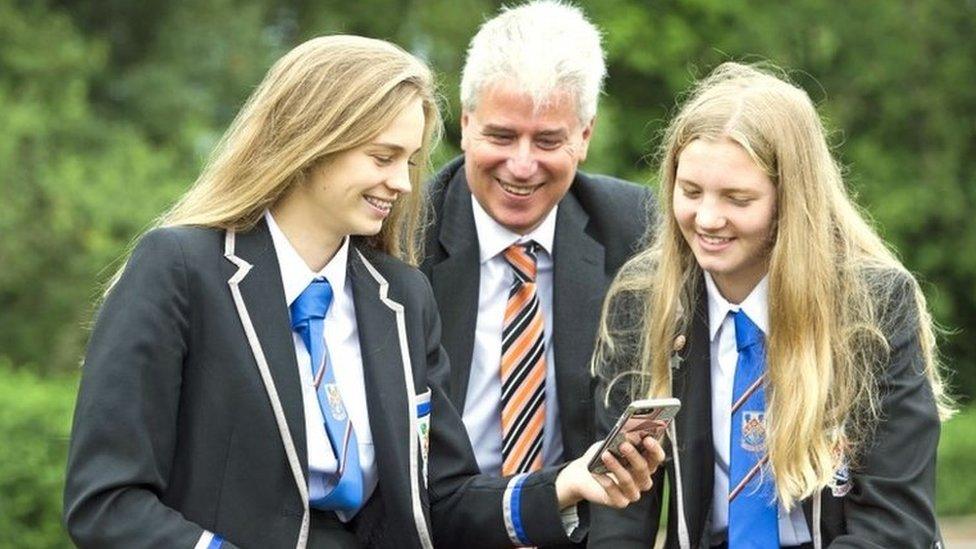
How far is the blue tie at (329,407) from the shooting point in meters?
4.28

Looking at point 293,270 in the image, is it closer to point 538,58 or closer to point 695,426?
point 695,426

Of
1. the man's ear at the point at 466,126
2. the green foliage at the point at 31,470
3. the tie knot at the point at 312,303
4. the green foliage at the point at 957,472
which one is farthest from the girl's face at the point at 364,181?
the green foliage at the point at 957,472

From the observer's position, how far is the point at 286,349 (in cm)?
425

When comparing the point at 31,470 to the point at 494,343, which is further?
the point at 31,470

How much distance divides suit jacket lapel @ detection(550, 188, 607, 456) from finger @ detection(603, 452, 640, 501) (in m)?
0.63

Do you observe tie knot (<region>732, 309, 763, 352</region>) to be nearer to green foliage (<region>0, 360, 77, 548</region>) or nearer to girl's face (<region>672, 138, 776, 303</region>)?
girl's face (<region>672, 138, 776, 303</region>)

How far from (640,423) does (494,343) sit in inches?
38.9

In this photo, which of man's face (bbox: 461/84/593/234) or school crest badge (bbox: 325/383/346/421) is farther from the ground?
man's face (bbox: 461/84/593/234)

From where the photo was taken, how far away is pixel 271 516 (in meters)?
4.21

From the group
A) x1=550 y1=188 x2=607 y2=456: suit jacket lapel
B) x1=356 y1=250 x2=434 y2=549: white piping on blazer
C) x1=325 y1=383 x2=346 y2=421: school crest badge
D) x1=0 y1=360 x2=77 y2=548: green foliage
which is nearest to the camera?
x1=325 y1=383 x2=346 y2=421: school crest badge

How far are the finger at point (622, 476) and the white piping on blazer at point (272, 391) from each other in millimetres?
745

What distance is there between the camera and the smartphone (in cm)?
432

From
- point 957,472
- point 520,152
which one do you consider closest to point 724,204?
point 520,152

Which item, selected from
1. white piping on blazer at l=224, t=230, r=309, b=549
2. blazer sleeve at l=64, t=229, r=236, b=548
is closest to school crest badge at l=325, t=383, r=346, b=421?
white piping on blazer at l=224, t=230, r=309, b=549
